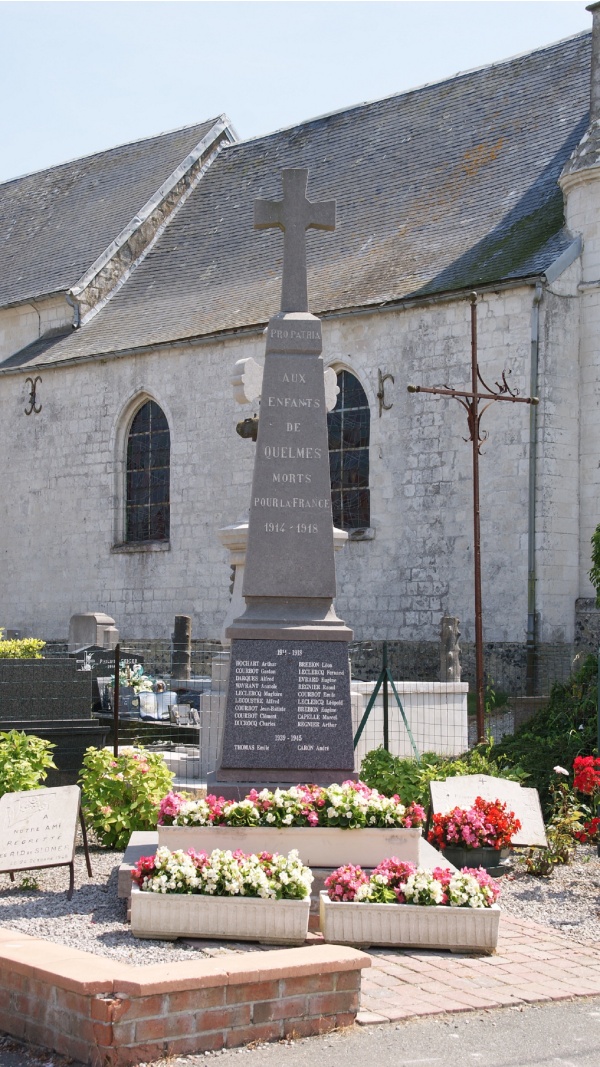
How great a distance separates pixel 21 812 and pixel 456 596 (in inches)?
452

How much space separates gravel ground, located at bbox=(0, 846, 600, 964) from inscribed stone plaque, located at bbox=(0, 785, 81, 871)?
23 centimetres

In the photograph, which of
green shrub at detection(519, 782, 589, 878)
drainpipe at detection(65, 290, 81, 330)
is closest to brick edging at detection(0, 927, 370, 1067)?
green shrub at detection(519, 782, 589, 878)

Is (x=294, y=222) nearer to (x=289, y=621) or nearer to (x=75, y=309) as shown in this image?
(x=289, y=621)

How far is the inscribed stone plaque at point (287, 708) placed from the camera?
24.3 feet

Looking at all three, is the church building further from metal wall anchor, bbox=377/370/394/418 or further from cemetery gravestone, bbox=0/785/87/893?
cemetery gravestone, bbox=0/785/87/893

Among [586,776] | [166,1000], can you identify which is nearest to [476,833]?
[586,776]

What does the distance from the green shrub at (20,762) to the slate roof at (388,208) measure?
1112cm

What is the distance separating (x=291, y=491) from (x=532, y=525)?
10.1 meters

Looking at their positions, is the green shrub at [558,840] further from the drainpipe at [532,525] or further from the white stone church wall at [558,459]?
the white stone church wall at [558,459]

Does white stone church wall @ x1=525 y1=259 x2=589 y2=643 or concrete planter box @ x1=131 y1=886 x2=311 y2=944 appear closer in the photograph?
concrete planter box @ x1=131 y1=886 x2=311 y2=944

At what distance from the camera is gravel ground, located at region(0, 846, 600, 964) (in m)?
6.04

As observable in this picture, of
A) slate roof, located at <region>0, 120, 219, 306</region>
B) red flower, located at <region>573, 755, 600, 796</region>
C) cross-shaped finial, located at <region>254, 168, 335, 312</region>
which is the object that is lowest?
red flower, located at <region>573, 755, 600, 796</region>

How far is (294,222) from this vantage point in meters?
8.13

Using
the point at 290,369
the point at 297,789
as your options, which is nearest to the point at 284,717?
the point at 297,789
